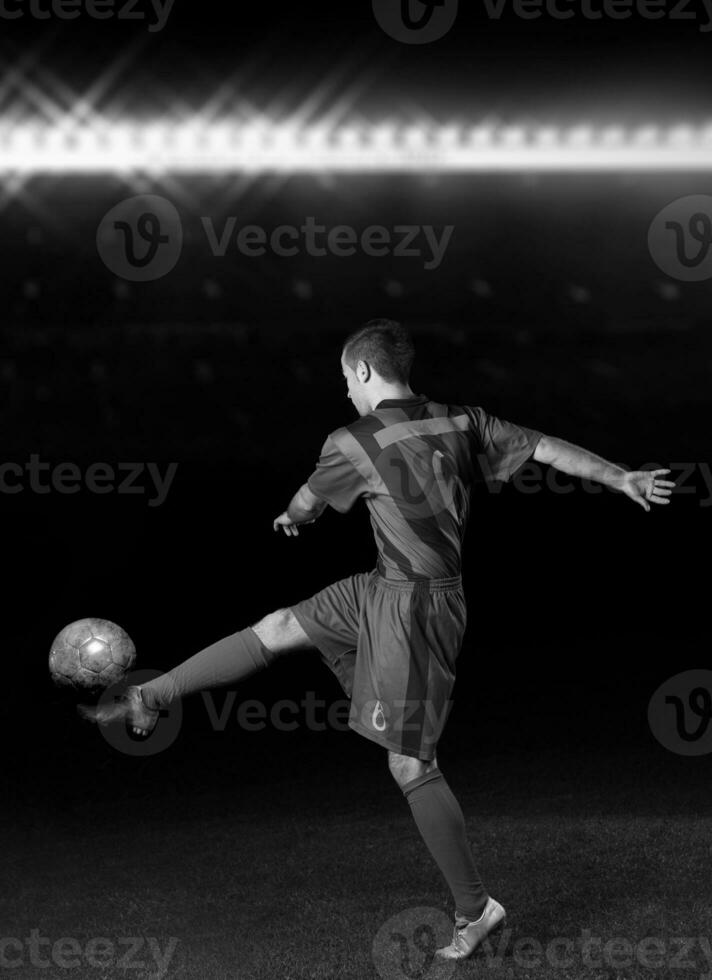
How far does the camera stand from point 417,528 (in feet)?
10.9

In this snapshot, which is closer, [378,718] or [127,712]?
[378,718]

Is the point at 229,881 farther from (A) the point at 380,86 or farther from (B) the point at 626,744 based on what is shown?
(A) the point at 380,86

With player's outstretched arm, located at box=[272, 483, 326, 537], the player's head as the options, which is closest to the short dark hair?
the player's head

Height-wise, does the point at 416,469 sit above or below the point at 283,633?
above

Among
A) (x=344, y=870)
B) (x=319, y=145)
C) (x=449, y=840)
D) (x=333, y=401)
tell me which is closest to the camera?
(x=449, y=840)

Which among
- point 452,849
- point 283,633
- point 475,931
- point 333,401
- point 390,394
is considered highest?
point 333,401

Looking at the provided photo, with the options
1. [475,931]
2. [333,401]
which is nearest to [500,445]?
[475,931]

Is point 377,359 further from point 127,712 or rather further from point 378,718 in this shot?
point 127,712

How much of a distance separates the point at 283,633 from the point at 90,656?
61 cm

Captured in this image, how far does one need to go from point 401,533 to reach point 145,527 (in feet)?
30.7

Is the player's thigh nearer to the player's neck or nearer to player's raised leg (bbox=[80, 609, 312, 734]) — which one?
player's raised leg (bbox=[80, 609, 312, 734])

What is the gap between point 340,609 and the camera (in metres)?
3.51

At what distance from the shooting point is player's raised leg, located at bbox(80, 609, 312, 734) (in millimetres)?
3576

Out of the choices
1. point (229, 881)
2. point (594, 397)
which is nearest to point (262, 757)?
point (229, 881)
